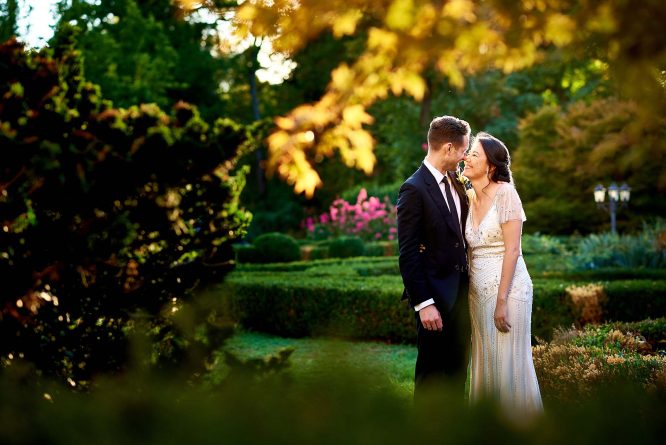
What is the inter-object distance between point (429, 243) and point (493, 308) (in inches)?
22.3

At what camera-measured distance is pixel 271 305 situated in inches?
433

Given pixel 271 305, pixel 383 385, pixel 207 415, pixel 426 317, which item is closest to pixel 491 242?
→ pixel 426 317

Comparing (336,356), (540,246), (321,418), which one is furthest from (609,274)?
(321,418)

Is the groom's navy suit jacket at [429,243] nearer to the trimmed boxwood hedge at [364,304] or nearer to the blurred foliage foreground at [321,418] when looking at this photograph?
the blurred foliage foreground at [321,418]

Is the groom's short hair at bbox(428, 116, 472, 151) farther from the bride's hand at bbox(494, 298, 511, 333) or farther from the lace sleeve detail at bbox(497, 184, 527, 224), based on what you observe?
the bride's hand at bbox(494, 298, 511, 333)

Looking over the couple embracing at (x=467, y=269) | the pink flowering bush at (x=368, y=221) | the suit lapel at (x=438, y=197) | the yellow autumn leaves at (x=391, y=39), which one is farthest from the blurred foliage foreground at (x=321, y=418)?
the pink flowering bush at (x=368, y=221)

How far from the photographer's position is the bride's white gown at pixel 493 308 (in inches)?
173

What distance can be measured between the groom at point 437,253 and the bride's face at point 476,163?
0.37 ft

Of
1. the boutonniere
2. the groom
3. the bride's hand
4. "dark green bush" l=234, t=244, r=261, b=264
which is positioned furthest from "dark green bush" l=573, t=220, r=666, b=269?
the groom

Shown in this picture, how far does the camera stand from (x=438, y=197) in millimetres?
4383

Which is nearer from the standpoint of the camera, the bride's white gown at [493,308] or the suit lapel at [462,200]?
the bride's white gown at [493,308]

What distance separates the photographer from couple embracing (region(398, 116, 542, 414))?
4277mm

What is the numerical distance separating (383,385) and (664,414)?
0.59 meters

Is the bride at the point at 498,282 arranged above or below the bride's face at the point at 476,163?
below
